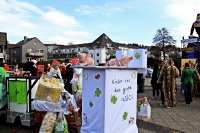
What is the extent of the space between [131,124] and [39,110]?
7.12 ft

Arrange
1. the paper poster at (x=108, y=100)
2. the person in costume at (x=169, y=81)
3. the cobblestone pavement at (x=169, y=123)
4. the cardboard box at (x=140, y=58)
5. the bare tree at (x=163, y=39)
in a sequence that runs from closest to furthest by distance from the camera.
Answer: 1. the paper poster at (x=108, y=100)
2. the cobblestone pavement at (x=169, y=123)
3. the person in costume at (x=169, y=81)
4. the cardboard box at (x=140, y=58)
5. the bare tree at (x=163, y=39)

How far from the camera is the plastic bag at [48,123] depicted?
4.72 metres

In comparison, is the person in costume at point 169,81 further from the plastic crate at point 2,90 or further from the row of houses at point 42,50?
the row of houses at point 42,50

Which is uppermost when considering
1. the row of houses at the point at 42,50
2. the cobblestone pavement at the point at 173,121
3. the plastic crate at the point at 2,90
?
the row of houses at the point at 42,50

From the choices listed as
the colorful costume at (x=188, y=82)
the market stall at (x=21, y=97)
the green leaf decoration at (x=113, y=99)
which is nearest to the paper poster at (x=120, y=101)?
the green leaf decoration at (x=113, y=99)

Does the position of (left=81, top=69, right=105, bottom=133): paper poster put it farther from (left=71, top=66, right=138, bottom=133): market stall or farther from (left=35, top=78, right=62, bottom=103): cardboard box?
(left=35, top=78, right=62, bottom=103): cardboard box

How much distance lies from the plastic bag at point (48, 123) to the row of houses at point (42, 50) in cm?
5509

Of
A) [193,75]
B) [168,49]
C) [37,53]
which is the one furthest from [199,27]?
[37,53]

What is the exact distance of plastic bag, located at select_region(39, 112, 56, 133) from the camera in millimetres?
4717

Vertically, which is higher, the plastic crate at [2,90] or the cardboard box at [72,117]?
the plastic crate at [2,90]

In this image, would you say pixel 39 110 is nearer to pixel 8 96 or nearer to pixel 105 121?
pixel 8 96

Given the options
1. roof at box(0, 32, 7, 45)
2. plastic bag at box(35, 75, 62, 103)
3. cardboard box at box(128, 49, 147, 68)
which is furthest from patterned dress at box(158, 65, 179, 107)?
roof at box(0, 32, 7, 45)

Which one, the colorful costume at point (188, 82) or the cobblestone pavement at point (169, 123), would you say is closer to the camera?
the cobblestone pavement at point (169, 123)

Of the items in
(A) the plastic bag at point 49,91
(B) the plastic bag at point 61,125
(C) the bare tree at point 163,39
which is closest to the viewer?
(B) the plastic bag at point 61,125
